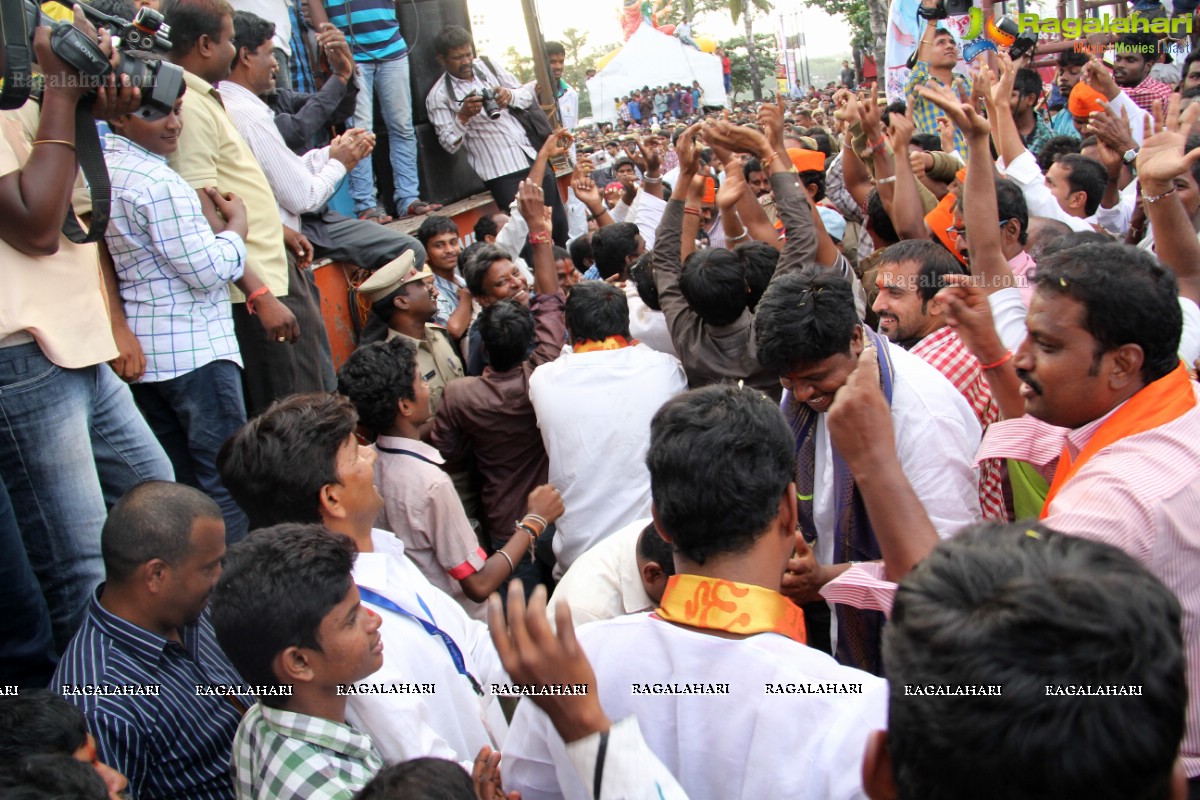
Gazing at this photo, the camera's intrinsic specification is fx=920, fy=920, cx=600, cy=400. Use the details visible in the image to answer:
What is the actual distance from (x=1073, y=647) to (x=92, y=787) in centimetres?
141

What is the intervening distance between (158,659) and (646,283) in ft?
8.66

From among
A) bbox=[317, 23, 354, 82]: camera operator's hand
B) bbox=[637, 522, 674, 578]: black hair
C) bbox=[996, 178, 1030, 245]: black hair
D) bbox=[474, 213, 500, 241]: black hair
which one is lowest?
bbox=[637, 522, 674, 578]: black hair

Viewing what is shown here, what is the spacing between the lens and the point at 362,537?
7.72 feet

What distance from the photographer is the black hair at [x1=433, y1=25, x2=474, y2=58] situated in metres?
6.88

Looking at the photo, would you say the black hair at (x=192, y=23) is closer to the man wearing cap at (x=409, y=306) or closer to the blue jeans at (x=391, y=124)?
the man wearing cap at (x=409, y=306)

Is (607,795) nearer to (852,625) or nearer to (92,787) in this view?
(92,787)

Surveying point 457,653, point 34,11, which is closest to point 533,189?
point 34,11

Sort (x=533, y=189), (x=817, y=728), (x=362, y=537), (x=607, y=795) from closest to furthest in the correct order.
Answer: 1. (x=607, y=795)
2. (x=817, y=728)
3. (x=362, y=537)
4. (x=533, y=189)

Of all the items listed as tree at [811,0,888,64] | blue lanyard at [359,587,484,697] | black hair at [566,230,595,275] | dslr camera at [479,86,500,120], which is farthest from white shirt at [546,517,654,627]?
tree at [811,0,888,64]

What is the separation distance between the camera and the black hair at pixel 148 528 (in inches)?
83.7

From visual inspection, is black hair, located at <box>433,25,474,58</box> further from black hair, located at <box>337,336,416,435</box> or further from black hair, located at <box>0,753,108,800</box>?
black hair, located at <box>0,753,108,800</box>

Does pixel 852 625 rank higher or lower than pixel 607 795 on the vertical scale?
lower

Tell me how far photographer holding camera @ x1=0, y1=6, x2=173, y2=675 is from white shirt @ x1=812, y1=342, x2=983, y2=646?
2.05m

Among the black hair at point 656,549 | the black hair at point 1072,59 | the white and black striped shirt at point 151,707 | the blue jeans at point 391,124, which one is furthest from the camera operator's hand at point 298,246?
the black hair at point 1072,59
